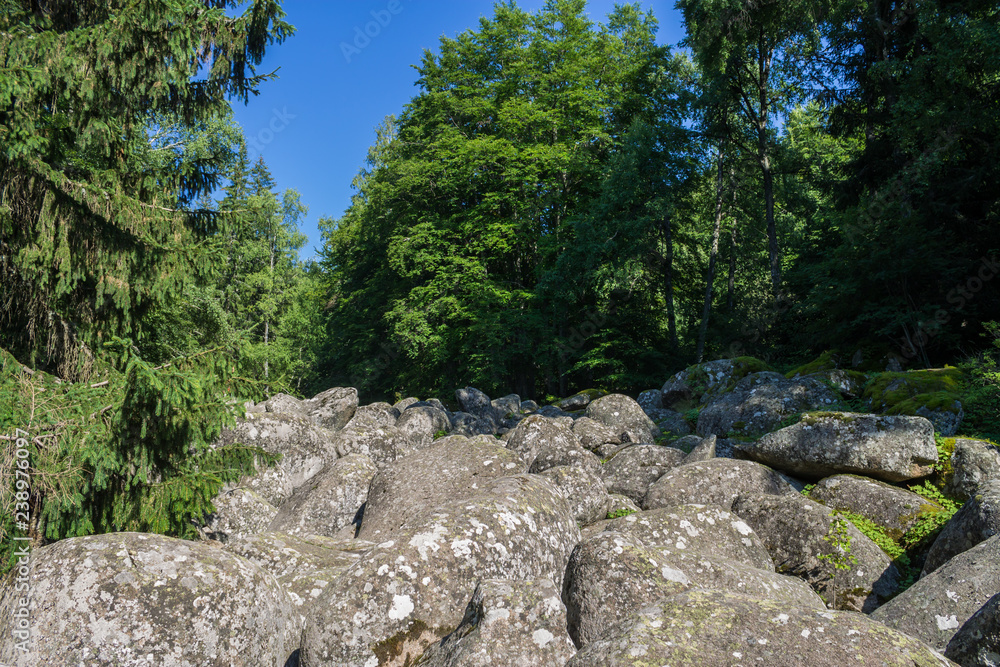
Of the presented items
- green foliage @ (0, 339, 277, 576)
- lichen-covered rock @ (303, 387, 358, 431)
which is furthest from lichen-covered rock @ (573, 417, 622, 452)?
green foliage @ (0, 339, 277, 576)

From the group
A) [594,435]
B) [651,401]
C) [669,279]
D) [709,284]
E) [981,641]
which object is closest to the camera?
[981,641]

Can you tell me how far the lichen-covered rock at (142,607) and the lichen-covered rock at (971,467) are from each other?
8.49m

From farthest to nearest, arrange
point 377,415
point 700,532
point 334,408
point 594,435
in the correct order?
point 334,408
point 377,415
point 594,435
point 700,532

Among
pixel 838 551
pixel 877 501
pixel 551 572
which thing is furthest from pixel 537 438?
pixel 551 572

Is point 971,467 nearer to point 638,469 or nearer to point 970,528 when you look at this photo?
point 970,528

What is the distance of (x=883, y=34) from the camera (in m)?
18.5

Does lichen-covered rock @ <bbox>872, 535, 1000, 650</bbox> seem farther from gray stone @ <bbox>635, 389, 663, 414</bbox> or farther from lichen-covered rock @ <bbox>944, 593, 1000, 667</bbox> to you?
gray stone @ <bbox>635, 389, 663, 414</bbox>

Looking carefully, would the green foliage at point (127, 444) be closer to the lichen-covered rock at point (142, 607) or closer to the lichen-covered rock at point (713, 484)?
the lichen-covered rock at point (142, 607)

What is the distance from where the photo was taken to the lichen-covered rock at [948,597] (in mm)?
4941

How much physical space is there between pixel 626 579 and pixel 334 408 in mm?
14163

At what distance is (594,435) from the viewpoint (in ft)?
42.3

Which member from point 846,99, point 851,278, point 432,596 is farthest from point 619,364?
point 432,596

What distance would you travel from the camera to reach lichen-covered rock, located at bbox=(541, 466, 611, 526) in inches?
308

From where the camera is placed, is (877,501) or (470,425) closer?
(877,501)
